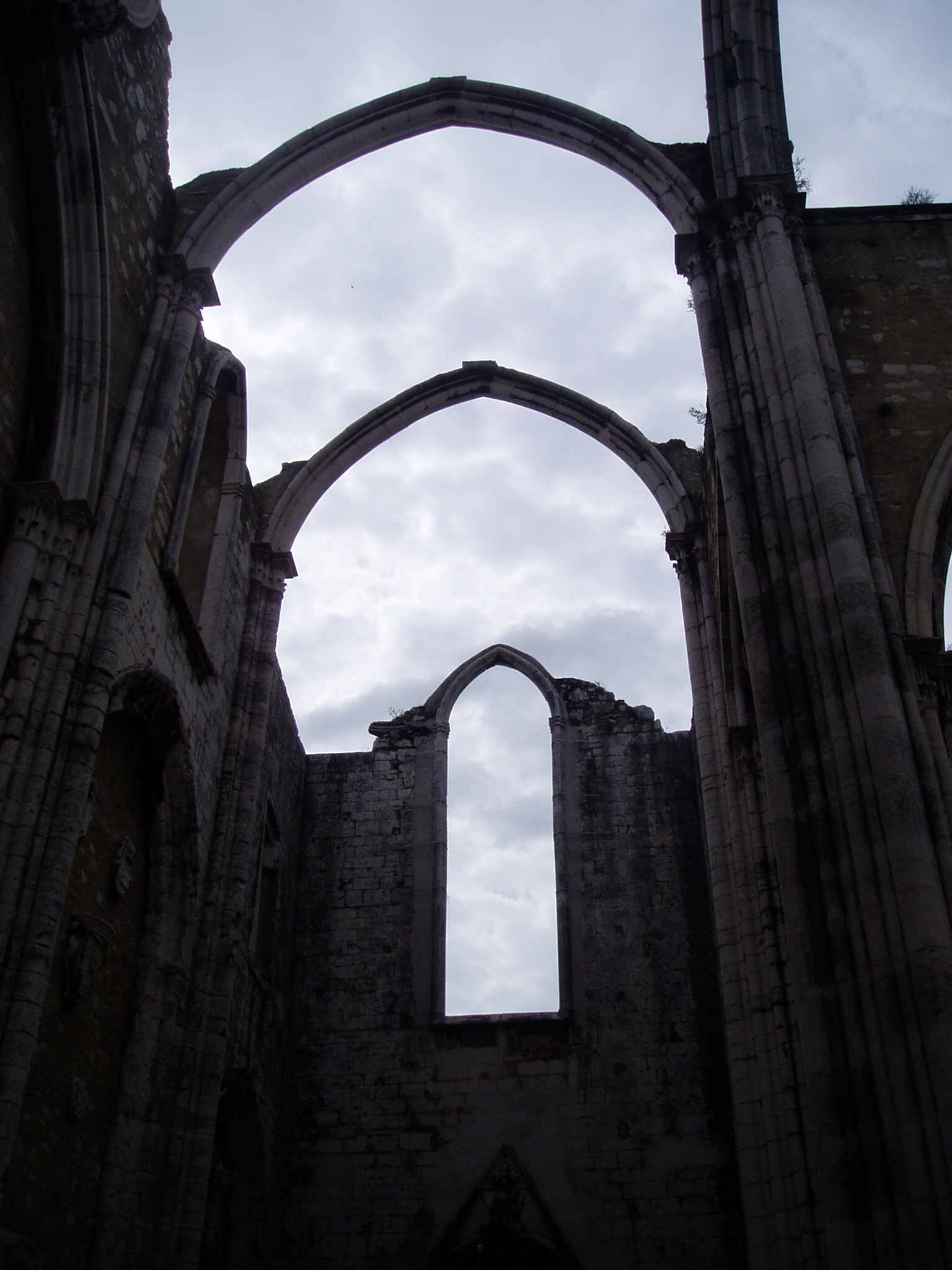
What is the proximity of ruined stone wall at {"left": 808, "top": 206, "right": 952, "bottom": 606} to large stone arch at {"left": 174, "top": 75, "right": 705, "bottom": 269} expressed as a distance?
3.98 ft

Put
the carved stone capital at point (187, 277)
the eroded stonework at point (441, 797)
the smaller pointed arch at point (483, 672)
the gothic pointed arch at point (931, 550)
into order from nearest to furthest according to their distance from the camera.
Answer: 1. the eroded stonework at point (441, 797)
2. the gothic pointed arch at point (931, 550)
3. the carved stone capital at point (187, 277)
4. the smaller pointed arch at point (483, 672)

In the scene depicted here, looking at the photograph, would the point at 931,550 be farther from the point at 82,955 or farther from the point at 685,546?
the point at 82,955

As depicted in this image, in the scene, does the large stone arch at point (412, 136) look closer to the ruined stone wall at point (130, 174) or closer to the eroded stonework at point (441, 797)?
the eroded stonework at point (441, 797)

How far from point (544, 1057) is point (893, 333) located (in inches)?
275

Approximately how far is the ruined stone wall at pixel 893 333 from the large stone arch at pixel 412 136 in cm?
121

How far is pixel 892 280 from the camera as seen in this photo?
715 centimetres

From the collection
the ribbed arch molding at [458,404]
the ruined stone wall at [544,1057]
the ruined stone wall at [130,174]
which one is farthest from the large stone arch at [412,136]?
the ruined stone wall at [544,1057]

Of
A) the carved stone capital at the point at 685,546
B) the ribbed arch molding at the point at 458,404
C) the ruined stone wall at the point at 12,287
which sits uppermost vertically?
the ribbed arch molding at the point at 458,404

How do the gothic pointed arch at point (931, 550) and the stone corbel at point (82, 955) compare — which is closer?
the gothic pointed arch at point (931, 550)

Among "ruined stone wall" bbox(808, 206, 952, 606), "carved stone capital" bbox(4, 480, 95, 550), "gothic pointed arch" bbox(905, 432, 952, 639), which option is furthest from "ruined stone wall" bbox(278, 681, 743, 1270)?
"carved stone capital" bbox(4, 480, 95, 550)

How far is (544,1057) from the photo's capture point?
10891 mm

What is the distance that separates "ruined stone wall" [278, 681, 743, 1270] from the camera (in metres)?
10.1

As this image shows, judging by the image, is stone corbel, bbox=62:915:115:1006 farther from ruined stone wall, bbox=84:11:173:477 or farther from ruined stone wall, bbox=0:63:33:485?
ruined stone wall, bbox=84:11:173:477

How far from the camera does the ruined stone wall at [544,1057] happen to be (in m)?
10.1
